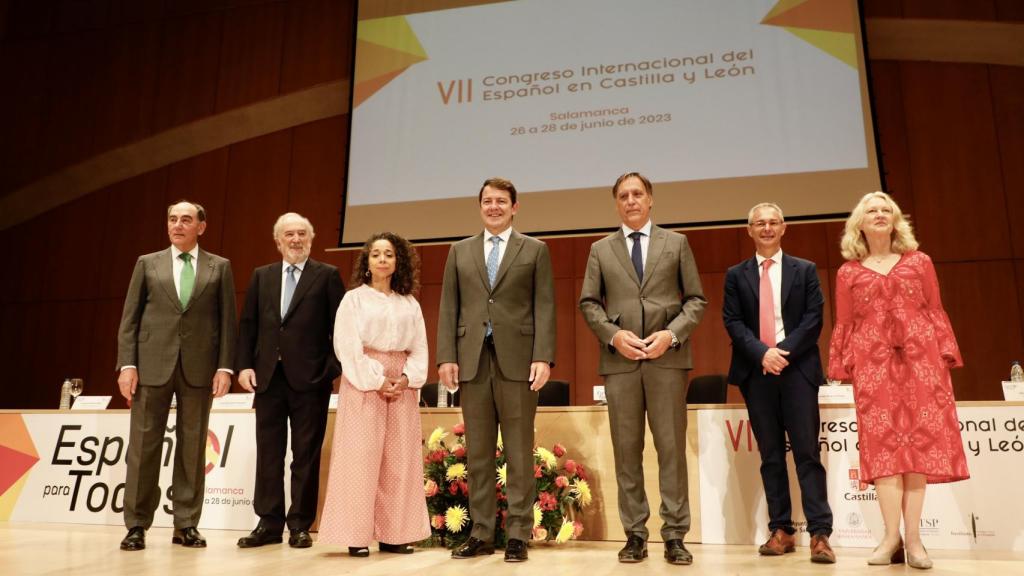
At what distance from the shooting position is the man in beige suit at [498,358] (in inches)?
113

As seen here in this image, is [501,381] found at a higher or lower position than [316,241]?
lower

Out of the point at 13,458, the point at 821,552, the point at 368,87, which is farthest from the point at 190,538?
the point at 368,87

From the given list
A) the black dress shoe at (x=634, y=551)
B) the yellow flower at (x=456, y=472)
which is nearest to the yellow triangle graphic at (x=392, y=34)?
the yellow flower at (x=456, y=472)

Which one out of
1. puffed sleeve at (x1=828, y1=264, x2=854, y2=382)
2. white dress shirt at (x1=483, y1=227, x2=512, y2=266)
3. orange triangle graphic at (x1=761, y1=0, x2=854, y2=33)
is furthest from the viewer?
orange triangle graphic at (x1=761, y1=0, x2=854, y2=33)

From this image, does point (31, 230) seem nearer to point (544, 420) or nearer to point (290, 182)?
point (290, 182)

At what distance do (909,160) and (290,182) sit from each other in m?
5.30

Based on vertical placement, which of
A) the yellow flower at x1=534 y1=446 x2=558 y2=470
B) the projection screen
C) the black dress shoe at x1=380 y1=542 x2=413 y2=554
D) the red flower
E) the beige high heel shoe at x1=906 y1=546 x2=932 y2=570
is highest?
the projection screen

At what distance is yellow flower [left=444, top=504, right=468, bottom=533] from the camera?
3.25m

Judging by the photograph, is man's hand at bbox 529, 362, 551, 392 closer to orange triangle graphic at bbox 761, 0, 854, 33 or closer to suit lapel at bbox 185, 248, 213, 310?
suit lapel at bbox 185, 248, 213, 310

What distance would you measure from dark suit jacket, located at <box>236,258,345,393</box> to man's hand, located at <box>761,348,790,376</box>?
1799mm

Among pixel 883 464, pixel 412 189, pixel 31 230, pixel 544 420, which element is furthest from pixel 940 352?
pixel 31 230

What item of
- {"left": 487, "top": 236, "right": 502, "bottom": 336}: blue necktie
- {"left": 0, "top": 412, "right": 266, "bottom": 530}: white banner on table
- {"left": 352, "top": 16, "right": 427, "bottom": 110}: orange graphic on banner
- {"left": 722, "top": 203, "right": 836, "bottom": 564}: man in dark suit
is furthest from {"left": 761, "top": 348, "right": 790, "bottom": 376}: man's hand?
{"left": 352, "top": 16, "right": 427, "bottom": 110}: orange graphic on banner

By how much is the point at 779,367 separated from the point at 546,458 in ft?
3.72

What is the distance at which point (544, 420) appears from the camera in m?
3.74
